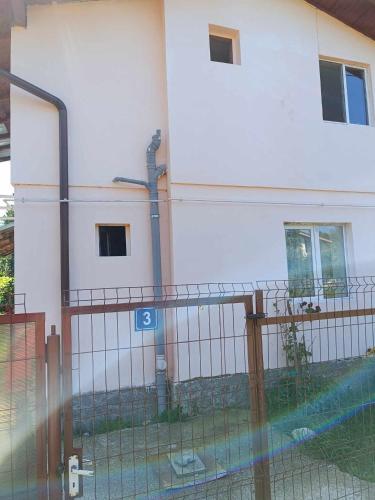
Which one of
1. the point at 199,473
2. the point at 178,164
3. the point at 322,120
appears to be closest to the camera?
the point at 199,473

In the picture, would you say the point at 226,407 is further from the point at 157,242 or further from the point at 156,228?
the point at 156,228

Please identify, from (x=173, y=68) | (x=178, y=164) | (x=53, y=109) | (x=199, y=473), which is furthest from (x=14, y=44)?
Result: (x=199, y=473)

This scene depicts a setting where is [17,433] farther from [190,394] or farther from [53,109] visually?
[53,109]

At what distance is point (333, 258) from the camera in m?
6.50

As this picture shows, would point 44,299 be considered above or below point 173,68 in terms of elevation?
below

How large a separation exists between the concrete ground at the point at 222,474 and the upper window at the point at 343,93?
5461mm

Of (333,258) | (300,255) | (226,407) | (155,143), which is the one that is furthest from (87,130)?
(333,258)

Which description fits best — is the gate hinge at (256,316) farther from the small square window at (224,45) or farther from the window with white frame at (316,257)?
the small square window at (224,45)

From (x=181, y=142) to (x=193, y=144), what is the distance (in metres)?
0.19

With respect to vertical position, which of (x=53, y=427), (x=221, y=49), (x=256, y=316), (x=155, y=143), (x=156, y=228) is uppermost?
(x=221, y=49)

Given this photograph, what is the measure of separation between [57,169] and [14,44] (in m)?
1.75

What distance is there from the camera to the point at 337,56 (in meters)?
6.85

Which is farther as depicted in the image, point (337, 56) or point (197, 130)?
point (337, 56)

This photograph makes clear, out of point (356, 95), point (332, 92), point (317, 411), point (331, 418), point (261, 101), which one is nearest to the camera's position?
point (331, 418)
